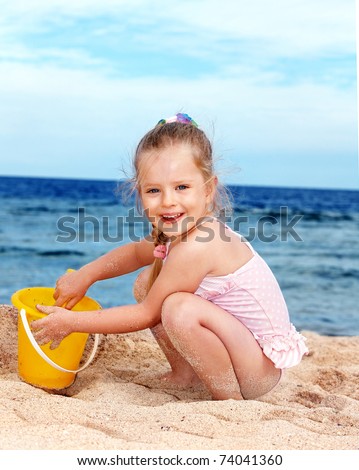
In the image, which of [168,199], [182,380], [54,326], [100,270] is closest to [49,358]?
[54,326]

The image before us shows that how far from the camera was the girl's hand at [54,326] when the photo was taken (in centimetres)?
219

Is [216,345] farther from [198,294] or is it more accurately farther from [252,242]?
[252,242]

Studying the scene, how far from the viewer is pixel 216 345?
6.94 feet

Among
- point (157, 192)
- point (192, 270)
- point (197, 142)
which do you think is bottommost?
point (192, 270)

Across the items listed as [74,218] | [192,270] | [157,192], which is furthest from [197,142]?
[74,218]

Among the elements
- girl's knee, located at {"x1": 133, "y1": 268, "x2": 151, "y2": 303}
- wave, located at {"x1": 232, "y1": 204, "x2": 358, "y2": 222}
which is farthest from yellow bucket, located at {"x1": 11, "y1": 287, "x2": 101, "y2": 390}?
wave, located at {"x1": 232, "y1": 204, "x2": 358, "y2": 222}

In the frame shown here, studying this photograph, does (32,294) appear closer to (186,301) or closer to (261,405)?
(186,301)

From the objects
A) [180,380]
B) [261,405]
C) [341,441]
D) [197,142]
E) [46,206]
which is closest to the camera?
[341,441]

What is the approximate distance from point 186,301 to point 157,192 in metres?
0.42

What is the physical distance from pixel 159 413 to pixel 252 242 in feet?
29.0

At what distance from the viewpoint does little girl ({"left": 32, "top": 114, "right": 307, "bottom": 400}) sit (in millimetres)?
2123

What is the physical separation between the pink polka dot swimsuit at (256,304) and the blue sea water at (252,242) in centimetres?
39

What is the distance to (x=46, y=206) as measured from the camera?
54.7 feet

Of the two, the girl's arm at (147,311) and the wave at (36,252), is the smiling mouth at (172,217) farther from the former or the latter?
the wave at (36,252)
